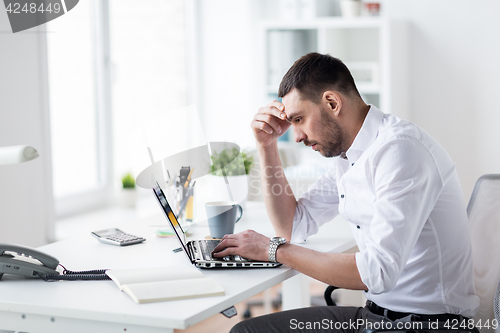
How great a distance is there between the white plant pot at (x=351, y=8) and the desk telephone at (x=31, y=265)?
2719 mm

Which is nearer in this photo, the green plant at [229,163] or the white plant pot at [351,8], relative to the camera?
the green plant at [229,163]

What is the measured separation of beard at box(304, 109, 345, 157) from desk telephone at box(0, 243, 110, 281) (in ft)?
2.14

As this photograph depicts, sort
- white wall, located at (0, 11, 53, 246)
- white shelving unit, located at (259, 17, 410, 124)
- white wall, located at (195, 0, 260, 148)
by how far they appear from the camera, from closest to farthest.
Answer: white wall, located at (0, 11, 53, 246) < white shelving unit, located at (259, 17, 410, 124) < white wall, located at (195, 0, 260, 148)

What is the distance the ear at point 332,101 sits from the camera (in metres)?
1.37

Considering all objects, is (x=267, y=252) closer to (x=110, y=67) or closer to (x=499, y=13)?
(x=110, y=67)

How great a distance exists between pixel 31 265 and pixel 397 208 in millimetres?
834

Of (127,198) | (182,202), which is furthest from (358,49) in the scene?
(182,202)

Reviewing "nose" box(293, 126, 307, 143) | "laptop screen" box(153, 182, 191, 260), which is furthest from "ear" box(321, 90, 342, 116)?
"laptop screen" box(153, 182, 191, 260)

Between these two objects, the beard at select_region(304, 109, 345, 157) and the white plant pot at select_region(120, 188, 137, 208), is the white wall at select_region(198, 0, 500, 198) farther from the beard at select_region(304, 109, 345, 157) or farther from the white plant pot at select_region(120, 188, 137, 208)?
the beard at select_region(304, 109, 345, 157)

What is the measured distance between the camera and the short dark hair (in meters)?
1.39

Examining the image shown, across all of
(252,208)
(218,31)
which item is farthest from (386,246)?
(218,31)

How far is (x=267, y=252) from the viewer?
51.2 inches

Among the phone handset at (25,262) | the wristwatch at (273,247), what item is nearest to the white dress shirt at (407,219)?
the wristwatch at (273,247)

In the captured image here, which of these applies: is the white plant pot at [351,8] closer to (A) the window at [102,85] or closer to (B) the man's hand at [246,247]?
(A) the window at [102,85]
